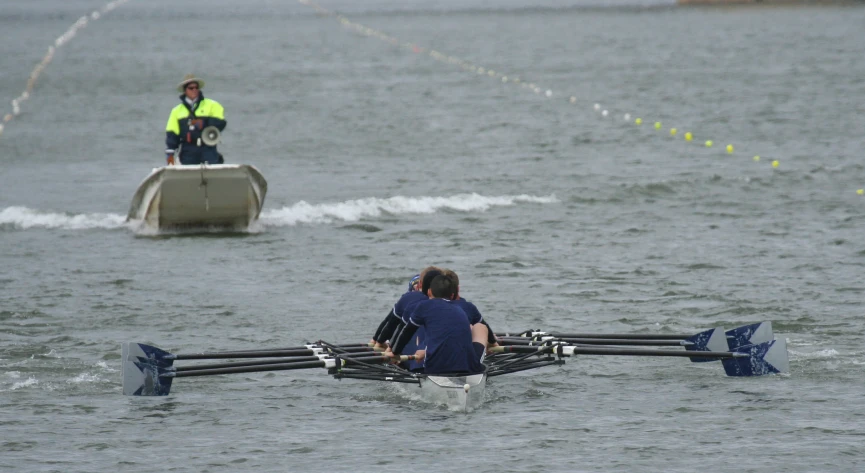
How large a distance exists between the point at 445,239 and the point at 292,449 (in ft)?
38.9

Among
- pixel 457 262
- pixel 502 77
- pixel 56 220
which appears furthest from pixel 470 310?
pixel 502 77

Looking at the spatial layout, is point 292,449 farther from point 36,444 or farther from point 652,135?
point 652,135

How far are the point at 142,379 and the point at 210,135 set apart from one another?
843 centimetres

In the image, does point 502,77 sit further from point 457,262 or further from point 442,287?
point 442,287

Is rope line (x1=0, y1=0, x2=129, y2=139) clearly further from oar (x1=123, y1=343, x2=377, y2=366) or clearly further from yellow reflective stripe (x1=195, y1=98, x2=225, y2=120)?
oar (x1=123, y1=343, x2=377, y2=366)

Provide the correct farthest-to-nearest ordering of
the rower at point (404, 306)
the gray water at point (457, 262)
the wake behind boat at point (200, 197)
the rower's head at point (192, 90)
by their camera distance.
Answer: the wake behind boat at point (200, 197) < the rower's head at point (192, 90) < the rower at point (404, 306) < the gray water at point (457, 262)

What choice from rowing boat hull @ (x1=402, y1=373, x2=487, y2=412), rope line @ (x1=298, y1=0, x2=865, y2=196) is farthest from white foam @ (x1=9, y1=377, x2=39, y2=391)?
rope line @ (x1=298, y1=0, x2=865, y2=196)

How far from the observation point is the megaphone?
22.7 metres

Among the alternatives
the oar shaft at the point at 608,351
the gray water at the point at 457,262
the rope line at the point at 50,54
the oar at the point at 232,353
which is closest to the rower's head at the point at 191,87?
the gray water at the point at 457,262

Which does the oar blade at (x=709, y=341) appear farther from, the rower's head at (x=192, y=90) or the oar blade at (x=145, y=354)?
the rower's head at (x=192, y=90)

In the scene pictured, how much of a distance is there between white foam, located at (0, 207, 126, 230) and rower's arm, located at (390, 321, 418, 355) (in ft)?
40.8

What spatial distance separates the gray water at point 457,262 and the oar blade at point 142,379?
0.16 metres

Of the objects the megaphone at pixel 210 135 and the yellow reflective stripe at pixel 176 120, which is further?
the yellow reflective stripe at pixel 176 120

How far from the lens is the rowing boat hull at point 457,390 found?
14219 mm
